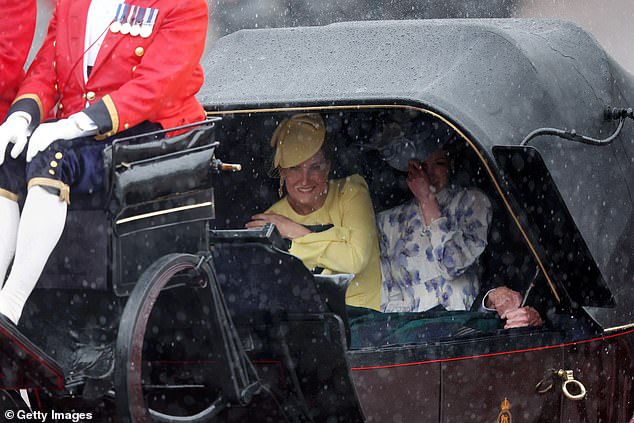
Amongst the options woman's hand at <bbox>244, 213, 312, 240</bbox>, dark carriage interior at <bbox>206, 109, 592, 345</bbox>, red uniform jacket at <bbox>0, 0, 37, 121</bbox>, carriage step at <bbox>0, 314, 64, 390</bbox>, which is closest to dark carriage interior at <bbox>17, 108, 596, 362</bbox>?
dark carriage interior at <bbox>206, 109, 592, 345</bbox>

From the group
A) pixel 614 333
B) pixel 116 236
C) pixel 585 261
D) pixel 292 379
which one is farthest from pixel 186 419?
pixel 614 333

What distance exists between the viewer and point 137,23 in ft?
11.3

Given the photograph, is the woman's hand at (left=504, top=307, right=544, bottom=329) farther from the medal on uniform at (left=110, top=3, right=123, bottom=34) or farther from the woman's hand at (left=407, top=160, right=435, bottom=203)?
the medal on uniform at (left=110, top=3, right=123, bottom=34)

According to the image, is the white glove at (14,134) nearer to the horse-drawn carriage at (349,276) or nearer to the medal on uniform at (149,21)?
the horse-drawn carriage at (349,276)

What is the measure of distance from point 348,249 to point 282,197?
63 cm

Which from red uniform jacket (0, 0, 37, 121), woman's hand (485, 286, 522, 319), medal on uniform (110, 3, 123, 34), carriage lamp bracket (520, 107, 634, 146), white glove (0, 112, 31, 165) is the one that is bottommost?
woman's hand (485, 286, 522, 319)

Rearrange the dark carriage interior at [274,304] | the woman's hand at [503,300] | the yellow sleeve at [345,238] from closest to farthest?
the dark carriage interior at [274,304] → the woman's hand at [503,300] → the yellow sleeve at [345,238]

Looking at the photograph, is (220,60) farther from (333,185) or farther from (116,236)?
(116,236)

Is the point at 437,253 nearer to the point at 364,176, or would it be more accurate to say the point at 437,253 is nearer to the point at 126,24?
the point at 364,176

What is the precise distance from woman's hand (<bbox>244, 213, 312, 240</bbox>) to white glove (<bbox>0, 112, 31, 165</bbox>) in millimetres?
1547

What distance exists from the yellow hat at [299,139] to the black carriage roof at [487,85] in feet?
0.71

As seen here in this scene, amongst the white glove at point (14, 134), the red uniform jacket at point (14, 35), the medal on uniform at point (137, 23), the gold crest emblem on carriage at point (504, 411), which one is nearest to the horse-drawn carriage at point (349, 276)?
the gold crest emblem on carriage at point (504, 411)

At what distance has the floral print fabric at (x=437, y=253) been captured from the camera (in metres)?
4.66

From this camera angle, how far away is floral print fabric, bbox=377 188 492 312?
4656 mm
